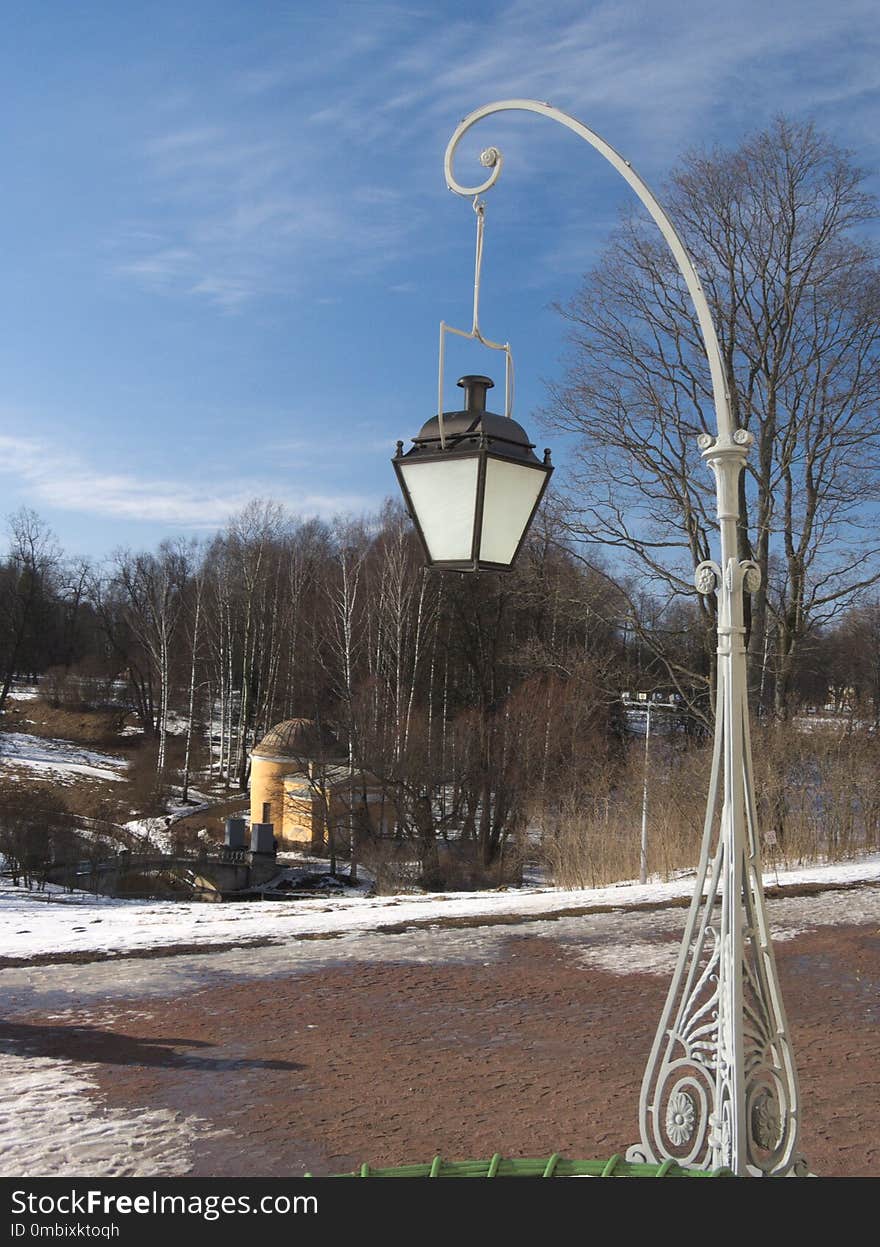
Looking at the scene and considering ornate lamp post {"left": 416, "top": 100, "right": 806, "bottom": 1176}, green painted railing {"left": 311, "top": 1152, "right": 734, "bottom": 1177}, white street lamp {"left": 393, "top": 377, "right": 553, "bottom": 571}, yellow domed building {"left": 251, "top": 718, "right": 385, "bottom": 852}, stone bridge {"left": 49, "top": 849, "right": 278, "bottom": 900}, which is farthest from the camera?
yellow domed building {"left": 251, "top": 718, "right": 385, "bottom": 852}

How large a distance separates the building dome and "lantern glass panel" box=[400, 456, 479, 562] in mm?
24043

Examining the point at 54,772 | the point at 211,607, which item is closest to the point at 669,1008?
the point at 54,772

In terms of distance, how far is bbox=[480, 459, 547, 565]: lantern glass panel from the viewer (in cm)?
339

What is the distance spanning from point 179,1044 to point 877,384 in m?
14.2

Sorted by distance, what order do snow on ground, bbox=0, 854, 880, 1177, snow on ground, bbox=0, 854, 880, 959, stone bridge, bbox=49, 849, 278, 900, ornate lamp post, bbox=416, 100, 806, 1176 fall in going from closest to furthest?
ornate lamp post, bbox=416, 100, 806, 1176 < snow on ground, bbox=0, 854, 880, 1177 < snow on ground, bbox=0, 854, 880, 959 < stone bridge, bbox=49, 849, 278, 900

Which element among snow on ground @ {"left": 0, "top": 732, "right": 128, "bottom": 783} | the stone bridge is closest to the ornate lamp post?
the stone bridge

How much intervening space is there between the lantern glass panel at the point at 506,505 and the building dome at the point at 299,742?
24.1 m

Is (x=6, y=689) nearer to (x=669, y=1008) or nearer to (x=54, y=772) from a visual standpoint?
(x=54, y=772)

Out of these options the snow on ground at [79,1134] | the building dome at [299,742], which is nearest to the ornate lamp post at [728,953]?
the snow on ground at [79,1134]

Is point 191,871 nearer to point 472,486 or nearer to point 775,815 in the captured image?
point 775,815

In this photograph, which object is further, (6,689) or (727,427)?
(6,689)

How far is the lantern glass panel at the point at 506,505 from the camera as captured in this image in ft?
11.1

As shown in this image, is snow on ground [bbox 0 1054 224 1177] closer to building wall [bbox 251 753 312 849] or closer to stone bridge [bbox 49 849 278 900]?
stone bridge [bbox 49 849 278 900]
